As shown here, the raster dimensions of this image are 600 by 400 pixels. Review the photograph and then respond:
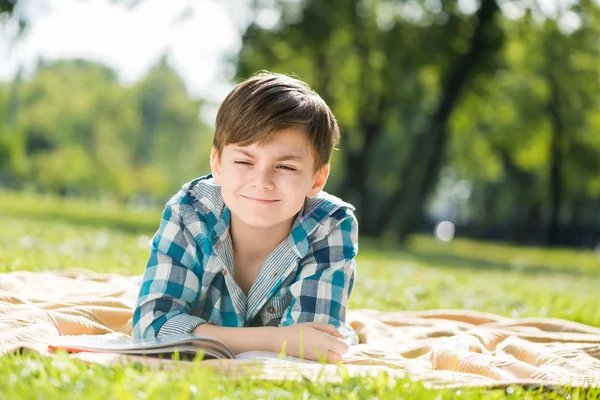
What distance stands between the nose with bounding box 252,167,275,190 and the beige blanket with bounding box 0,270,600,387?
0.77 m

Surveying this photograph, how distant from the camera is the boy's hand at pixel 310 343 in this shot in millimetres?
2836

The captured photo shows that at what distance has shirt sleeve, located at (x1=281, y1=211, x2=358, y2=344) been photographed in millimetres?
3129

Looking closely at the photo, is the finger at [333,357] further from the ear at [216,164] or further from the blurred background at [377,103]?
the blurred background at [377,103]

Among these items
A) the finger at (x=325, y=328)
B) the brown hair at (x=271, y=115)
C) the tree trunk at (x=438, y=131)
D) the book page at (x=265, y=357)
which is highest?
the tree trunk at (x=438, y=131)

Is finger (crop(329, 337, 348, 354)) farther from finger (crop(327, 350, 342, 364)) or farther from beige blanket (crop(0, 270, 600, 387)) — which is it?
beige blanket (crop(0, 270, 600, 387))

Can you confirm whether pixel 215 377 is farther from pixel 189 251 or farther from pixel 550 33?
pixel 550 33

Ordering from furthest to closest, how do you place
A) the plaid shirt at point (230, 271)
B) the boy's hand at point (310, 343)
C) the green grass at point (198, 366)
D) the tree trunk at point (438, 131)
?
1. the tree trunk at point (438, 131)
2. the plaid shirt at point (230, 271)
3. the boy's hand at point (310, 343)
4. the green grass at point (198, 366)

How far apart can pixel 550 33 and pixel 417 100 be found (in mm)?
5074

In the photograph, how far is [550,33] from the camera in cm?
2356

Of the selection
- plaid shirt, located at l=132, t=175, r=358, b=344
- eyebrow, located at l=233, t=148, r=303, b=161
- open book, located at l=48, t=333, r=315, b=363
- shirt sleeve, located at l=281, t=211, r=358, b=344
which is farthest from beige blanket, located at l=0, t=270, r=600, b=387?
eyebrow, located at l=233, t=148, r=303, b=161

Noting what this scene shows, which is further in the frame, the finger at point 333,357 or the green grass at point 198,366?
the finger at point 333,357

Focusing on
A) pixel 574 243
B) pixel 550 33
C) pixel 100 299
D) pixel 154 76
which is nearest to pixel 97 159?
pixel 154 76

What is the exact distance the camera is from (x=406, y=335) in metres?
4.16

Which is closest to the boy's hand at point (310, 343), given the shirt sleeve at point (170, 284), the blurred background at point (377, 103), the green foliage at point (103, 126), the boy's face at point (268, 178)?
the shirt sleeve at point (170, 284)
